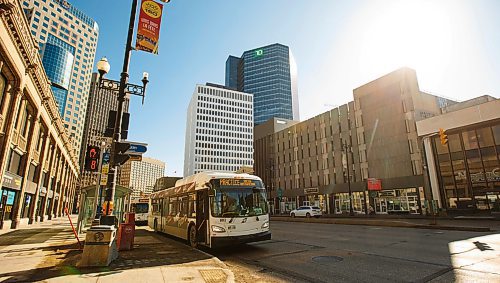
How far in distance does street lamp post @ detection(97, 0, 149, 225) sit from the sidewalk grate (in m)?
3.25

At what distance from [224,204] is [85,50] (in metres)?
136

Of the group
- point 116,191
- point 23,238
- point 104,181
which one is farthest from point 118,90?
point 116,191

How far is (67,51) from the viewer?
104438 mm

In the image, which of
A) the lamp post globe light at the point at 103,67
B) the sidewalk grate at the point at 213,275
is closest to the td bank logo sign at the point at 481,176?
the sidewalk grate at the point at 213,275

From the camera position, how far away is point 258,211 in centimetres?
1065

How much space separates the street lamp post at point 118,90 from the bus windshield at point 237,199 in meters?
3.63

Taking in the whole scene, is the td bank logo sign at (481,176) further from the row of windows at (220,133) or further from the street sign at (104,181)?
the row of windows at (220,133)

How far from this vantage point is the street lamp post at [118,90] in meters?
7.68

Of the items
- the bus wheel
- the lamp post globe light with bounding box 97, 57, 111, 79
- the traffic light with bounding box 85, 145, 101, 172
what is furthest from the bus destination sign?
the traffic light with bounding box 85, 145, 101, 172

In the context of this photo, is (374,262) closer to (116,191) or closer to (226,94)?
(116,191)

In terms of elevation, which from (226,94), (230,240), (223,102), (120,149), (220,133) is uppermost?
(226,94)

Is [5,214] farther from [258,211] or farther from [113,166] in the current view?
[258,211]

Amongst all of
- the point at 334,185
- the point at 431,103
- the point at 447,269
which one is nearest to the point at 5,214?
the point at 447,269

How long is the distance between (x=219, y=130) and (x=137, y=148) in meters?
126
